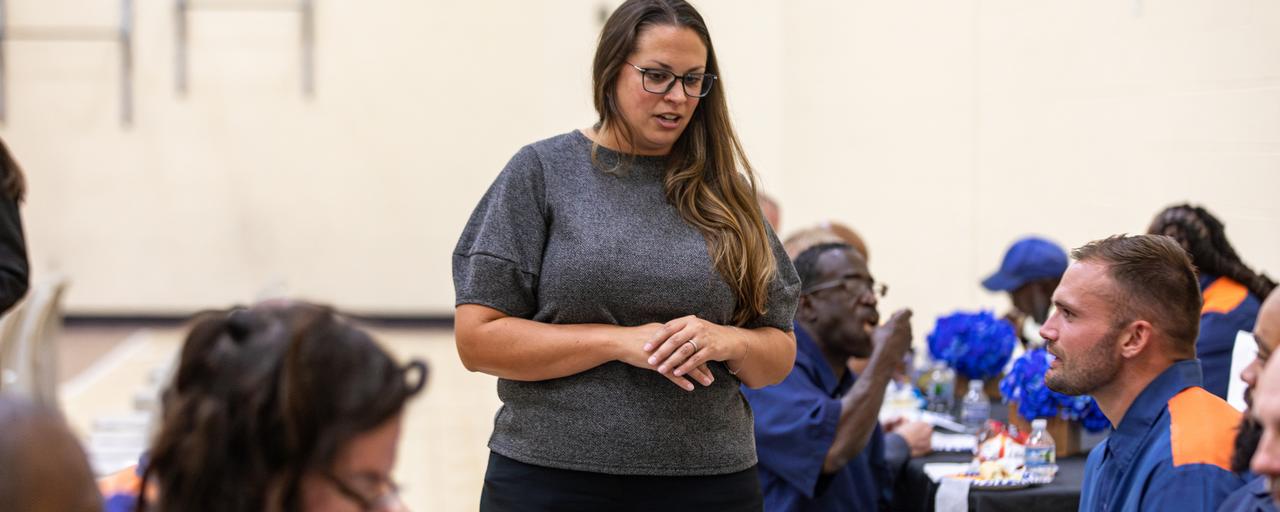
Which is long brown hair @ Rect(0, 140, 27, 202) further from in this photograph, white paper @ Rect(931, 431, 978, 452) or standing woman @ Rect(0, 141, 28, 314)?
white paper @ Rect(931, 431, 978, 452)

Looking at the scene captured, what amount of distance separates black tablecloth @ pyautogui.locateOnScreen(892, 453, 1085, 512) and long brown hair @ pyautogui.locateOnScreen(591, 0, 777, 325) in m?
0.76

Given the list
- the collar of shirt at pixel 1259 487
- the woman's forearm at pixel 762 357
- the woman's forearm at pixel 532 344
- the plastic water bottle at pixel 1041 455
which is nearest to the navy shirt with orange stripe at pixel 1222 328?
the plastic water bottle at pixel 1041 455

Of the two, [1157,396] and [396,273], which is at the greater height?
[1157,396]

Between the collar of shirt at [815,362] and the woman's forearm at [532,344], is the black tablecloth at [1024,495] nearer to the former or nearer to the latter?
the collar of shirt at [815,362]

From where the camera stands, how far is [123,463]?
445cm

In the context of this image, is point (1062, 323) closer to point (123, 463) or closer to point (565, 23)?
point (123, 463)

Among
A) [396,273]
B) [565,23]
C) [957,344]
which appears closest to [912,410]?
[957,344]

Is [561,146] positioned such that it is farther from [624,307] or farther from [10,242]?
[10,242]

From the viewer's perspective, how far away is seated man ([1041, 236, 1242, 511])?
82.0 inches

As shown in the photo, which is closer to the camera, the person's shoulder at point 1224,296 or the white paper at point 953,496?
the white paper at point 953,496

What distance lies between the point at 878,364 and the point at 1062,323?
0.74 m

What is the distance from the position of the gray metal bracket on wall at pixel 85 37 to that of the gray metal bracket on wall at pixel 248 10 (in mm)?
394

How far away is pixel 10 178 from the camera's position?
3123mm

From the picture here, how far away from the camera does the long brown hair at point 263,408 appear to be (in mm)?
1181
